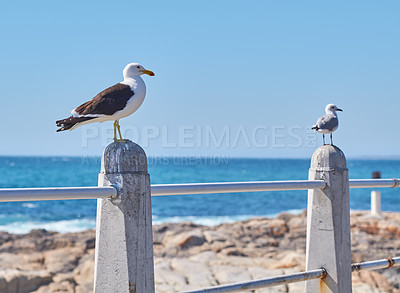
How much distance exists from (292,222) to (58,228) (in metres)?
15.6

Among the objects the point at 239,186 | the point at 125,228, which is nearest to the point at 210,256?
the point at 239,186

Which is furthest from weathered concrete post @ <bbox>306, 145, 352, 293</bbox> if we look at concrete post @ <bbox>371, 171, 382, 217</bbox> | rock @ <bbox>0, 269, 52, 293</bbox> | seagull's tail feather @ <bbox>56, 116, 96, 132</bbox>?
concrete post @ <bbox>371, 171, 382, 217</bbox>

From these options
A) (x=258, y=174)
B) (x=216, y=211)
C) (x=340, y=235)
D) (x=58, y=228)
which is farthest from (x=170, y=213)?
(x=258, y=174)

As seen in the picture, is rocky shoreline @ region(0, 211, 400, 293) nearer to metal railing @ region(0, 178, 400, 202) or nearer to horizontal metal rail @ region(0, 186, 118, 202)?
metal railing @ region(0, 178, 400, 202)

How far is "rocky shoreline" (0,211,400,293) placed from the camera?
9984mm

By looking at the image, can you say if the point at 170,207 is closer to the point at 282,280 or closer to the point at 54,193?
the point at 282,280

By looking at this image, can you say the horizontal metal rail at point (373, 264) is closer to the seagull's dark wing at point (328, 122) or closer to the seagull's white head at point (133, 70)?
the seagull's dark wing at point (328, 122)

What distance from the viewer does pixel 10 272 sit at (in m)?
10.1

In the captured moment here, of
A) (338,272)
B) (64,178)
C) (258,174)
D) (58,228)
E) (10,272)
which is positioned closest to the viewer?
(338,272)

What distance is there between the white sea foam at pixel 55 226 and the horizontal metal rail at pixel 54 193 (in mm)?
26556

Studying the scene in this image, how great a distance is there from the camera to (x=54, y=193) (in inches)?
88.4

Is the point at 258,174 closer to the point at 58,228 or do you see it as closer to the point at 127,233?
the point at 58,228

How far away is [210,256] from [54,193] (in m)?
10.4

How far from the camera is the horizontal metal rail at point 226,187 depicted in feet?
8.59
